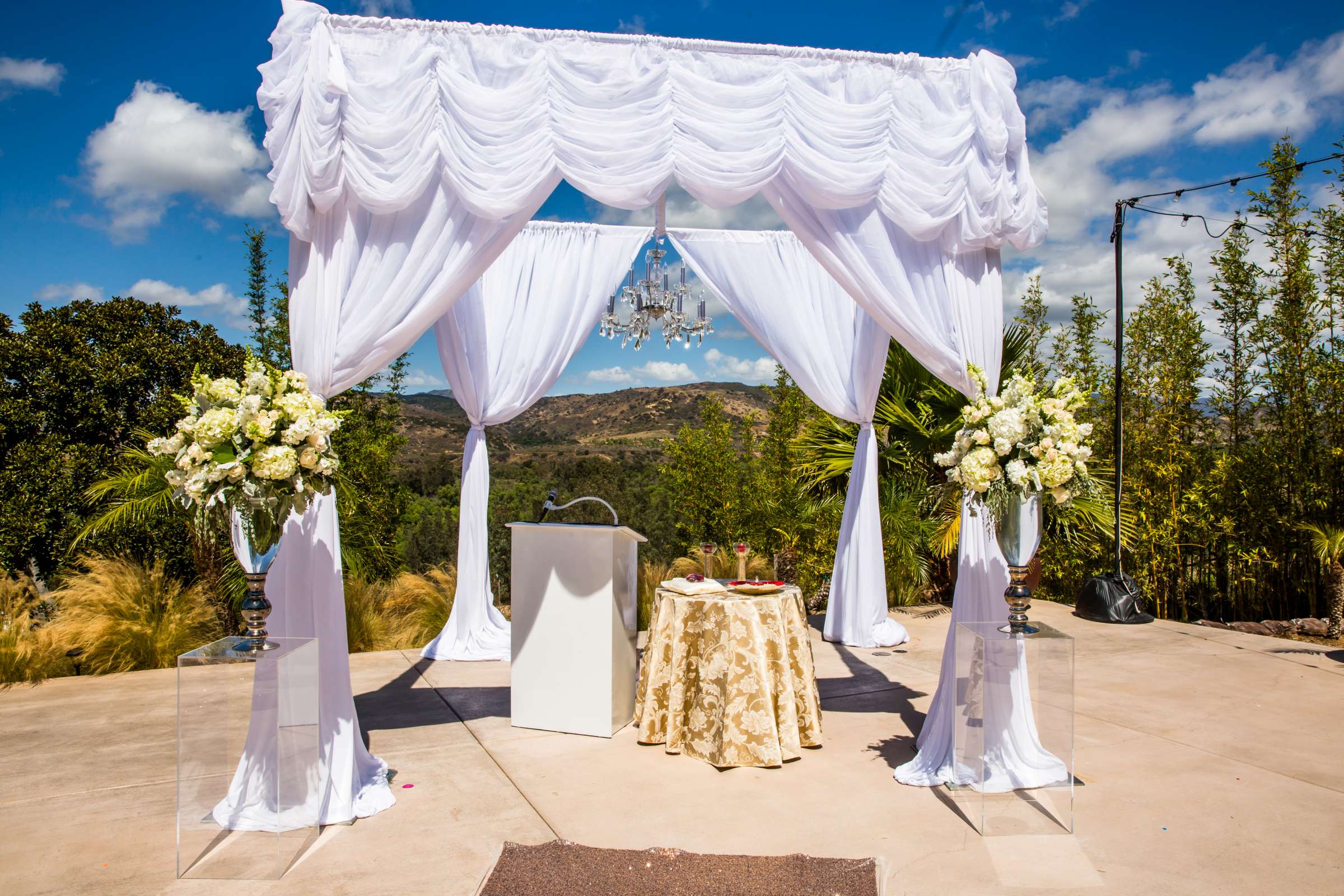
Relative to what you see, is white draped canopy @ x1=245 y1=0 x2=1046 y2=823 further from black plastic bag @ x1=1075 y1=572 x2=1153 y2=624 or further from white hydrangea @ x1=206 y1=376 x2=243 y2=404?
black plastic bag @ x1=1075 y1=572 x2=1153 y2=624

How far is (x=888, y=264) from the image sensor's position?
3467 mm

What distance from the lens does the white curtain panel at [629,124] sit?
315cm

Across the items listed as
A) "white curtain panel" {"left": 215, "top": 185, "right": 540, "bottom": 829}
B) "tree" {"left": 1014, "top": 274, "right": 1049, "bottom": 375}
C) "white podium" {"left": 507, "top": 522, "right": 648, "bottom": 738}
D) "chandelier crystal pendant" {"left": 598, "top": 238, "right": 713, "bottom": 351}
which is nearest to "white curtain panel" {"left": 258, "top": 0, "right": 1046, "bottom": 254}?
"white curtain panel" {"left": 215, "top": 185, "right": 540, "bottom": 829}

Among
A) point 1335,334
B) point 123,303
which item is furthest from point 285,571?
point 1335,334

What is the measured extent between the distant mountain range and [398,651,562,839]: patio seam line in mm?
10687

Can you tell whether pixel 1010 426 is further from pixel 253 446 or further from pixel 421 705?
pixel 421 705

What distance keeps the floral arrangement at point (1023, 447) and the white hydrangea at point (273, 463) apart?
7.33 ft

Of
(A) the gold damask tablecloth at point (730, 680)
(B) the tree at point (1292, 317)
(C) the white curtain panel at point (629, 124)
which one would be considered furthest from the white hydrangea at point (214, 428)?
(B) the tree at point (1292, 317)

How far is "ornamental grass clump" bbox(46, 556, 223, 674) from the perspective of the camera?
508 cm

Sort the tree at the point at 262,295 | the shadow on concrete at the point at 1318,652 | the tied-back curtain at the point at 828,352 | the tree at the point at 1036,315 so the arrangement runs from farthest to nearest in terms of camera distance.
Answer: the tree at the point at 262,295 < the tree at the point at 1036,315 < the tied-back curtain at the point at 828,352 < the shadow on concrete at the point at 1318,652

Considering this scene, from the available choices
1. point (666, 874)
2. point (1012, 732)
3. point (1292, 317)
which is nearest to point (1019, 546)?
point (1012, 732)

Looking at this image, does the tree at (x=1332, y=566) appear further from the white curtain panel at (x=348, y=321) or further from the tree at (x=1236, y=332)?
the white curtain panel at (x=348, y=321)

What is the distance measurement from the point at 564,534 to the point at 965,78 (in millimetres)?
2730

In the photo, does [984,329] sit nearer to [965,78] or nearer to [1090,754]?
[965,78]
